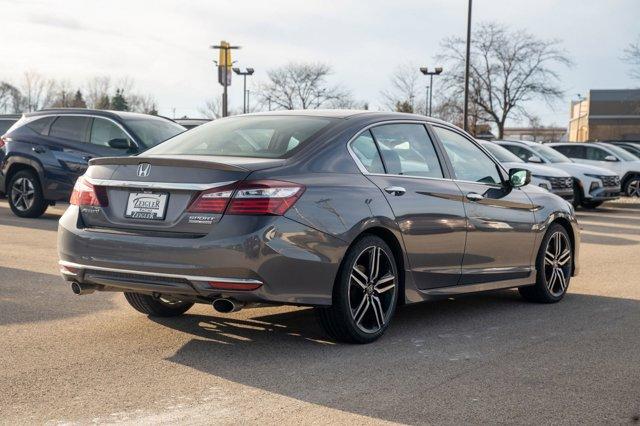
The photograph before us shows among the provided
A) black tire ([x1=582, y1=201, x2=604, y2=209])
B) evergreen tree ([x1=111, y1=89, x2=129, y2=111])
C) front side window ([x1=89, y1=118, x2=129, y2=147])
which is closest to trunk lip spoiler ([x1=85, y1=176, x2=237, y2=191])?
front side window ([x1=89, y1=118, x2=129, y2=147])

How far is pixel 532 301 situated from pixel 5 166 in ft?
33.6

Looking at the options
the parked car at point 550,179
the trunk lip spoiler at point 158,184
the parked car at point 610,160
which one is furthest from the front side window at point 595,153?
the trunk lip spoiler at point 158,184

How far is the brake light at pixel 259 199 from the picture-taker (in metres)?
5.56

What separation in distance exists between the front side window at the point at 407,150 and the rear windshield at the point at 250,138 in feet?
1.47

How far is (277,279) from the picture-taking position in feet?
18.4

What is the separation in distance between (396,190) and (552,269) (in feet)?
8.31

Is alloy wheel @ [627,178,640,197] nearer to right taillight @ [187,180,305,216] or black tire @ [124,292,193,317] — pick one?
black tire @ [124,292,193,317]

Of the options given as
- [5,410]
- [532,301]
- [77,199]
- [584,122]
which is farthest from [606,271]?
[584,122]

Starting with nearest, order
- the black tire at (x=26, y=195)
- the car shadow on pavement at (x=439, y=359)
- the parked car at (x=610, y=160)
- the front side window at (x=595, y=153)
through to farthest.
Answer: the car shadow on pavement at (x=439, y=359) < the black tire at (x=26, y=195) < the parked car at (x=610, y=160) < the front side window at (x=595, y=153)

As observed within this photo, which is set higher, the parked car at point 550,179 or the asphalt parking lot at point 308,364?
the parked car at point 550,179

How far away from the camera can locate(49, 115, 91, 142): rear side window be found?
15.3m

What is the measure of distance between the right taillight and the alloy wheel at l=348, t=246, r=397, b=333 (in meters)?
0.79

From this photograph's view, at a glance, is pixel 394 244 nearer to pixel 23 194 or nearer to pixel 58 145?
pixel 58 145

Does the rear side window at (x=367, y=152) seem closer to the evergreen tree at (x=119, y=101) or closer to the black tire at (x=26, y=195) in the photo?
the black tire at (x=26, y=195)
